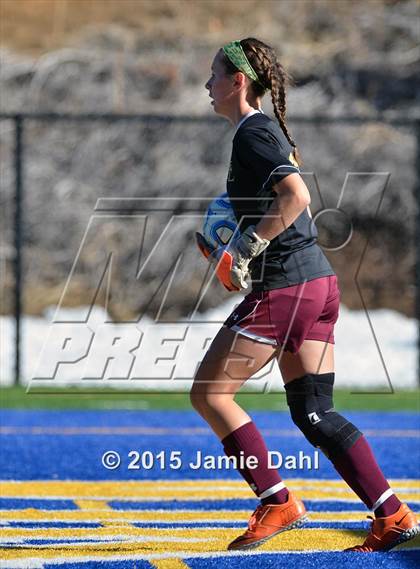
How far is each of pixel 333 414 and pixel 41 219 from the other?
520 inches

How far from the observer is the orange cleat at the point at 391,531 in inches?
187

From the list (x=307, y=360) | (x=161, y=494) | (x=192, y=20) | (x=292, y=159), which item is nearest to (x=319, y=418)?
(x=307, y=360)

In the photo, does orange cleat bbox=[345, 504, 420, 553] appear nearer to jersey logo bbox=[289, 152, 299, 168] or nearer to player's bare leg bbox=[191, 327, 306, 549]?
player's bare leg bbox=[191, 327, 306, 549]

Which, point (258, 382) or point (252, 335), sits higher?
point (252, 335)

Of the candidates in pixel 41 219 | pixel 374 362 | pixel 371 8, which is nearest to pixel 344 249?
pixel 374 362

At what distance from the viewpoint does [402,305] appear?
18.1 metres

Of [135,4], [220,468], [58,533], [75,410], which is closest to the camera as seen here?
[58,533]

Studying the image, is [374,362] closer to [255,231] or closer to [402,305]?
[402,305]

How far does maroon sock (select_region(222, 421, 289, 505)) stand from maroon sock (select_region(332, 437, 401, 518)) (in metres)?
0.28

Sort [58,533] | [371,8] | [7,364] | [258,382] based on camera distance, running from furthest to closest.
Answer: [371,8], [7,364], [258,382], [58,533]

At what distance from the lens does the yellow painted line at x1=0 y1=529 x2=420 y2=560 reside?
4.68 meters

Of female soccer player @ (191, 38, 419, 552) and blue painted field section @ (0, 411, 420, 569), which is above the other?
female soccer player @ (191, 38, 419, 552)

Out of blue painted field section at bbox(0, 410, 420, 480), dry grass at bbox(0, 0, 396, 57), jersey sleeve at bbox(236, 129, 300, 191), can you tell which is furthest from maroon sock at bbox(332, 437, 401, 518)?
dry grass at bbox(0, 0, 396, 57)

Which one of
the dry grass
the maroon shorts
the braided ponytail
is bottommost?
the dry grass
